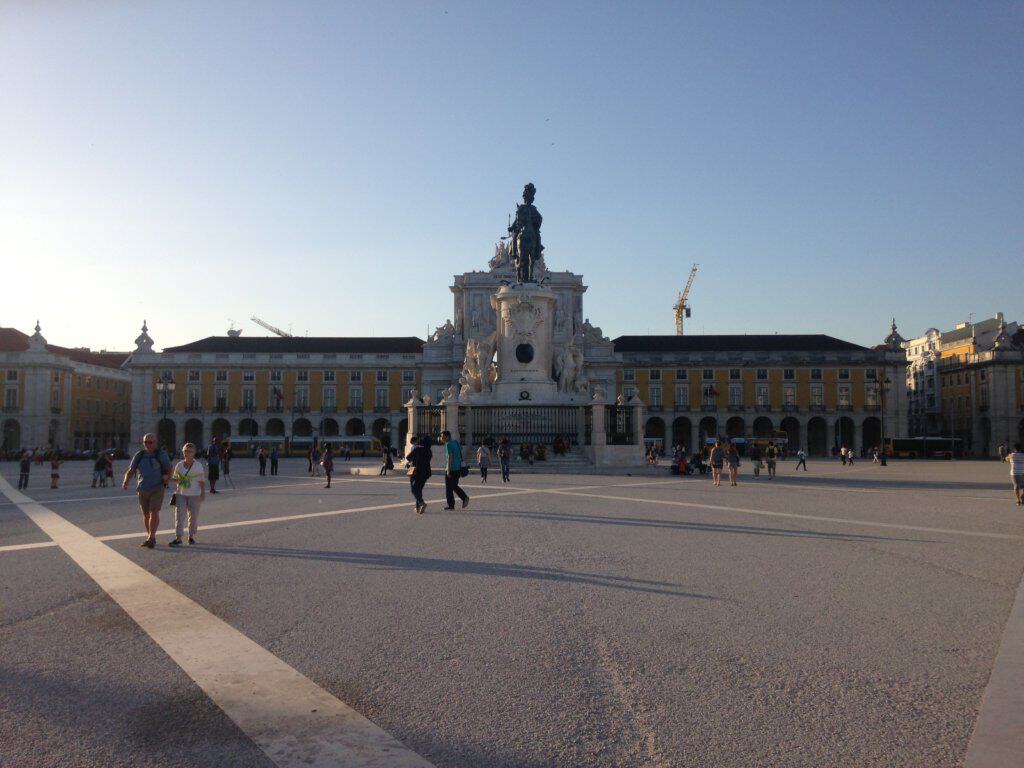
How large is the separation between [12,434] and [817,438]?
77334 millimetres

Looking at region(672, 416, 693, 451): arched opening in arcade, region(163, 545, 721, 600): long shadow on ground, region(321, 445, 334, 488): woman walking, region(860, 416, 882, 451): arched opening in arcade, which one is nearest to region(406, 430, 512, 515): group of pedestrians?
region(163, 545, 721, 600): long shadow on ground

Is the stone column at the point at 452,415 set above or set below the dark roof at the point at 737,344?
below

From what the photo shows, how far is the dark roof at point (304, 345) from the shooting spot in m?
86.0

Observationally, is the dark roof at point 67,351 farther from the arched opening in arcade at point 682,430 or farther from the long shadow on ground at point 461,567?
the long shadow on ground at point 461,567

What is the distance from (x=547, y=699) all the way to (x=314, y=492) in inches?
705

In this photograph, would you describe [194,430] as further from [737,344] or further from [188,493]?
[188,493]

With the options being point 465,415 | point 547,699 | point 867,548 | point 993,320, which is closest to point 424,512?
point 867,548

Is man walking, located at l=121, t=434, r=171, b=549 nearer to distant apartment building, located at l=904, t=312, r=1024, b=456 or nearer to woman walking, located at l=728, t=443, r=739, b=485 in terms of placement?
woman walking, located at l=728, t=443, r=739, b=485

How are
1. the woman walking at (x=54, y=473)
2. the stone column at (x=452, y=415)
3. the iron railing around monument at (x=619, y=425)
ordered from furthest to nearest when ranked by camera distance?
the iron railing around monument at (x=619, y=425)
the stone column at (x=452, y=415)
the woman walking at (x=54, y=473)

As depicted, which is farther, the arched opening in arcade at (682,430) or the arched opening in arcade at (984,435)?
the arched opening in arcade at (682,430)

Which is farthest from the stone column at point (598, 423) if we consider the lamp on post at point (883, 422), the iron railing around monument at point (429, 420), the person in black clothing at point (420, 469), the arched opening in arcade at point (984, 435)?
the arched opening in arcade at point (984, 435)

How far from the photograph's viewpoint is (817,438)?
84.3 m

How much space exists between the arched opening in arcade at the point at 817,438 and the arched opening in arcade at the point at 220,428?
189ft

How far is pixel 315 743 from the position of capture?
12.4ft
